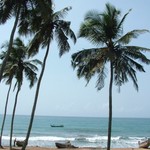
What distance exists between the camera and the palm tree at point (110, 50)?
23095mm

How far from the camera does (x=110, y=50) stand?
22.8 metres

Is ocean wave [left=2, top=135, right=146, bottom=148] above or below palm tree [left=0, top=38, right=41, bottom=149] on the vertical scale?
below

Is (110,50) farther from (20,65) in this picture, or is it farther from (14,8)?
(20,65)

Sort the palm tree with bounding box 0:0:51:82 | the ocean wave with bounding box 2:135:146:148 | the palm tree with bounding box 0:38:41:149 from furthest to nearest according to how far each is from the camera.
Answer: the ocean wave with bounding box 2:135:146:148 → the palm tree with bounding box 0:38:41:149 → the palm tree with bounding box 0:0:51:82

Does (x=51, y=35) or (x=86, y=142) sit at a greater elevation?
(x=51, y=35)

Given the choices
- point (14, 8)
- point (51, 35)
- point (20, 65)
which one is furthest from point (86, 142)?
point (14, 8)

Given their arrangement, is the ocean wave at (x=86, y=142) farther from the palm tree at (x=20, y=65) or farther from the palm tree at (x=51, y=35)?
the palm tree at (x=51, y=35)

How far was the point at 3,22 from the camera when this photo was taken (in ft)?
74.1

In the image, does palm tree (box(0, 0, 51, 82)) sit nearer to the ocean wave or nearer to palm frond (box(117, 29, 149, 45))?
palm frond (box(117, 29, 149, 45))

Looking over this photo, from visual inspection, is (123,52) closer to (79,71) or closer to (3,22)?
(79,71)

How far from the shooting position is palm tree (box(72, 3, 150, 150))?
75.8 ft

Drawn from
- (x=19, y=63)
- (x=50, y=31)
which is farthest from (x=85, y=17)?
(x=19, y=63)

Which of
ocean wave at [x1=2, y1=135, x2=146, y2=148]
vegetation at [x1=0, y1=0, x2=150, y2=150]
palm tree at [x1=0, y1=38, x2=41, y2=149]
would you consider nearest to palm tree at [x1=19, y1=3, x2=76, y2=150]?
vegetation at [x1=0, y1=0, x2=150, y2=150]

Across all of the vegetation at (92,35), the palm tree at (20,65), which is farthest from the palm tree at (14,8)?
the palm tree at (20,65)
